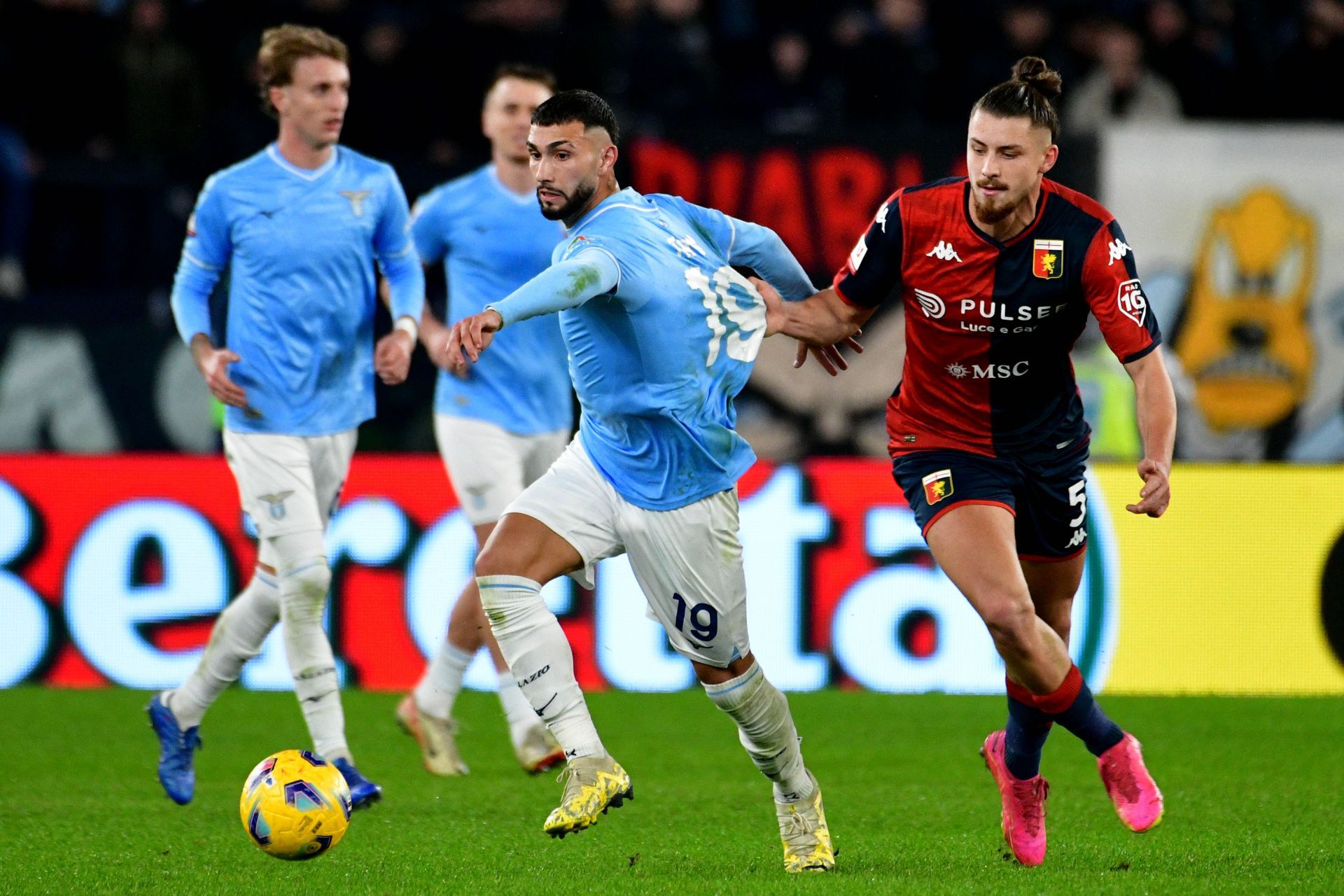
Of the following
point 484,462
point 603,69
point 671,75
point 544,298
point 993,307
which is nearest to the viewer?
point 544,298

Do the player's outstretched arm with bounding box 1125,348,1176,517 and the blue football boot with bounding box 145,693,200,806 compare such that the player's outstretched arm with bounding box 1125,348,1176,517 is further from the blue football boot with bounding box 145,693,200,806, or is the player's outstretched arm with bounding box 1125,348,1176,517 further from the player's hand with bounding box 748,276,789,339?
the blue football boot with bounding box 145,693,200,806

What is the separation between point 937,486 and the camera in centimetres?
577

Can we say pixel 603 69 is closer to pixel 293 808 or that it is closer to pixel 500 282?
pixel 500 282

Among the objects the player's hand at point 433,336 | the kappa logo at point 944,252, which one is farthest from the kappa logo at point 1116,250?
the player's hand at point 433,336

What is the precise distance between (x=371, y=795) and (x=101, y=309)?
630cm

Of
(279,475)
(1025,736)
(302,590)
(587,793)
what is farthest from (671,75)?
(587,793)

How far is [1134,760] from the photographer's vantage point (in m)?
5.62

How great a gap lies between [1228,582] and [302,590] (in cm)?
540

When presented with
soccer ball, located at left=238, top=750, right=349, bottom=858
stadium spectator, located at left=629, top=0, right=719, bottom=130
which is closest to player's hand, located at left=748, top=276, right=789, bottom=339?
soccer ball, located at left=238, top=750, right=349, bottom=858

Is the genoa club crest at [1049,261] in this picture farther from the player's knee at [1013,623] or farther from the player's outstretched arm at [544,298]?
the player's outstretched arm at [544,298]

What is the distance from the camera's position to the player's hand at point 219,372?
675 centimetres

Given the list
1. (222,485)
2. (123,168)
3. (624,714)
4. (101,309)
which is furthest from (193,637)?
(123,168)

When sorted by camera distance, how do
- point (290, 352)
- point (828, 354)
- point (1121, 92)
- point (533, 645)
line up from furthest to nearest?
point (1121, 92), point (290, 352), point (828, 354), point (533, 645)

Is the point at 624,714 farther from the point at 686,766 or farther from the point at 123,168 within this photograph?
the point at 123,168
